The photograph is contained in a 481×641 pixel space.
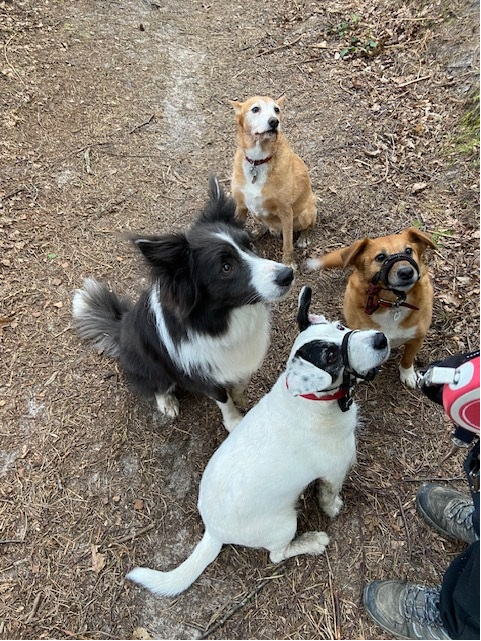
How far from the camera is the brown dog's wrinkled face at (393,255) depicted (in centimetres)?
273

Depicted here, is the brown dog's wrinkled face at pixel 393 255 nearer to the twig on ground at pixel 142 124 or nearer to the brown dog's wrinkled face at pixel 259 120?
the brown dog's wrinkled face at pixel 259 120

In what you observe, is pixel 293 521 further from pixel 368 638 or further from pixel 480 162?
pixel 480 162

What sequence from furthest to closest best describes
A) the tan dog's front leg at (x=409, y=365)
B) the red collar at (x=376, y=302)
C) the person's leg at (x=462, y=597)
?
the tan dog's front leg at (x=409, y=365) < the red collar at (x=376, y=302) < the person's leg at (x=462, y=597)

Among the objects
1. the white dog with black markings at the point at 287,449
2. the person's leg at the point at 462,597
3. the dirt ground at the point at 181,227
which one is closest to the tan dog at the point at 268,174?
the dirt ground at the point at 181,227

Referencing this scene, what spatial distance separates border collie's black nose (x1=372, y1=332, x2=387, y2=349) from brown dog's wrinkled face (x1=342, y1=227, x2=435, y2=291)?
25.6 inches

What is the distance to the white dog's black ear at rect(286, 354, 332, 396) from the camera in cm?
217

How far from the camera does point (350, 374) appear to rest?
2.28m

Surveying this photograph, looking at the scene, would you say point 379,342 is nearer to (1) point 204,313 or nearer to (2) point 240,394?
(1) point 204,313

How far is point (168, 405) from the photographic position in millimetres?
3410

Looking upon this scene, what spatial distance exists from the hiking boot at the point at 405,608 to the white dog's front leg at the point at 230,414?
1284 millimetres

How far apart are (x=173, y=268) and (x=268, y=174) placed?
1853mm

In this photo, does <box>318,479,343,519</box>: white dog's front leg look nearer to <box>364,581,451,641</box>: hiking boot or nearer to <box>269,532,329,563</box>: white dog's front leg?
<box>269,532,329,563</box>: white dog's front leg

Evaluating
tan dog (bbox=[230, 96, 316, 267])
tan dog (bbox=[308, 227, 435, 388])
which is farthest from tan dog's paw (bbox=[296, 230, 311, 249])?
tan dog (bbox=[308, 227, 435, 388])

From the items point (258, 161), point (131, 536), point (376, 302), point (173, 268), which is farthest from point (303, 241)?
point (131, 536)
